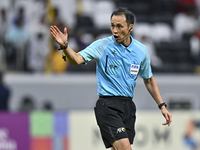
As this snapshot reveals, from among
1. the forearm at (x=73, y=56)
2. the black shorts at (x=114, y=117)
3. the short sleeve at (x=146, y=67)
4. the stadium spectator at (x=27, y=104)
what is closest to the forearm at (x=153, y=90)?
the short sleeve at (x=146, y=67)

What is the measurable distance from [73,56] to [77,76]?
7204mm

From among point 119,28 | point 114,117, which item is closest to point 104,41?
point 119,28

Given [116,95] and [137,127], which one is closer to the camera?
[116,95]

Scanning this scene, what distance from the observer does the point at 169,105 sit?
12.4 meters

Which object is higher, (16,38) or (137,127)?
(16,38)

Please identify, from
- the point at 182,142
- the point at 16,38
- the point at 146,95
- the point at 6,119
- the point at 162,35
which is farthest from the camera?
the point at 162,35

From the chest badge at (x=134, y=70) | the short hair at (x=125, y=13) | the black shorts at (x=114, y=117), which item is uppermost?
the short hair at (x=125, y=13)

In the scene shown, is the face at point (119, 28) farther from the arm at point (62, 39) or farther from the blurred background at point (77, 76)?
the blurred background at point (77, 76)

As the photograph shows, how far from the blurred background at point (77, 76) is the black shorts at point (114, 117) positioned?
4776 millimetres

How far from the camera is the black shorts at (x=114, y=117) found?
513 cm

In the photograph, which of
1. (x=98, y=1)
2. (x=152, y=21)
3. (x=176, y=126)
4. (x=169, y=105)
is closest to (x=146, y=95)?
(x=169, y=105)

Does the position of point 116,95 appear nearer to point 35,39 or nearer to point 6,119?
point 6,119

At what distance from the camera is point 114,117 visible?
5.18 m

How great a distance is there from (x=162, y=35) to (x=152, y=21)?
2.47 feet
